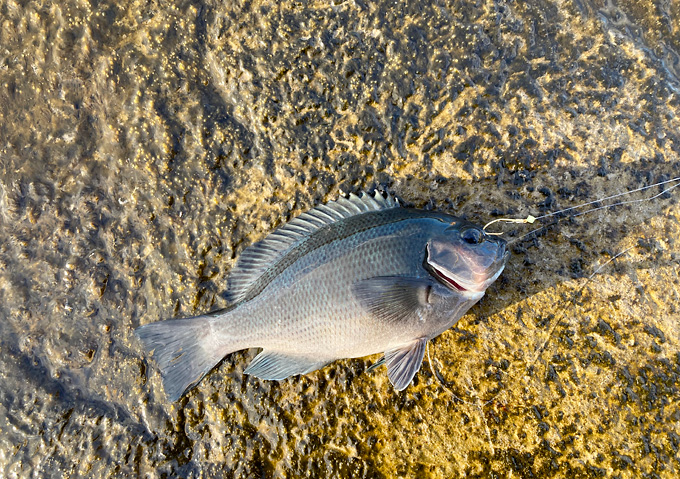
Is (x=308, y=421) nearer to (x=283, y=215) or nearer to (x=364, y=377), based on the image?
(x=364, y=377)

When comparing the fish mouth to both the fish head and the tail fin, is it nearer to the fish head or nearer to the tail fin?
the fish head

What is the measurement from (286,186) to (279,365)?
42.9 inches

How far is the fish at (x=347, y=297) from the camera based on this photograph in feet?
6.81

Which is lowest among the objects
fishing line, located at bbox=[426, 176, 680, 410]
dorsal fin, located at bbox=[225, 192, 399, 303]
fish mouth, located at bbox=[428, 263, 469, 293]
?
fishing line, located at bbox=[426, 176, 680, 410]

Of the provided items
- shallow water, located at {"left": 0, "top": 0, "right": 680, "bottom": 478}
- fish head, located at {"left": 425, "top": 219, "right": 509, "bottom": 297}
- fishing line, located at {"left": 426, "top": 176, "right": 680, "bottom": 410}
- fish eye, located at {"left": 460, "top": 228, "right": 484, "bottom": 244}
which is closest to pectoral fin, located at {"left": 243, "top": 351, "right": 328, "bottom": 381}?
shallow water, located at {"left": 0, "top": 0, "right": 680, "bottom": 478}

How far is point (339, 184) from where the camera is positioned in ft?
8.18

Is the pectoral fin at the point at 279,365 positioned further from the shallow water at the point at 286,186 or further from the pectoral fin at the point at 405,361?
the pectoral fin at the point at 405,361

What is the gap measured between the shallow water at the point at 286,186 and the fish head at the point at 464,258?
14.1 inches

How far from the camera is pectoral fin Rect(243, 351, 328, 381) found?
2229 mm

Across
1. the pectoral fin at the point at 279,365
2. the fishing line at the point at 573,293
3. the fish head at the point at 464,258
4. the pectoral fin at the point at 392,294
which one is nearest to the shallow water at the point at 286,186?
the fishing line at the point at 573,293

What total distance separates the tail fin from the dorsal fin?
11.0 inches

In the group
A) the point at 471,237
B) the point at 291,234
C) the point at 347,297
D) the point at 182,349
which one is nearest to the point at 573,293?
the point at 471,237

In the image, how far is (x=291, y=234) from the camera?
2309 mm

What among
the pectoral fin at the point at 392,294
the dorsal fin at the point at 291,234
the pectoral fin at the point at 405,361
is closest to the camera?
the pectoral fin at the point at 392,294
